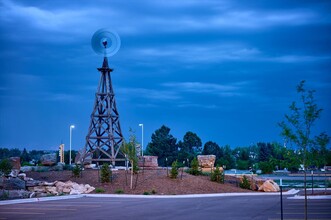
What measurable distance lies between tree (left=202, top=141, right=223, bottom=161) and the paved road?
172 feet

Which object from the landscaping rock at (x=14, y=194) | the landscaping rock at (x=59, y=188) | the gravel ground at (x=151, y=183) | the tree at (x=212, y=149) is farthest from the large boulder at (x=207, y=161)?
the tree at (x=212, y=149)

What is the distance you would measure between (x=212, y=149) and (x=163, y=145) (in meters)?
9.66

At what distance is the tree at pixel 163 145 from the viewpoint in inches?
2884

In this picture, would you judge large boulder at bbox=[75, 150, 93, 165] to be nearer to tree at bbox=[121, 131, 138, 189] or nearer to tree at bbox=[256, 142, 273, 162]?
tree at bbox=[121, 131, 138, 189]

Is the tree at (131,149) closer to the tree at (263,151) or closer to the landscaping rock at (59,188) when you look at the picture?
the landscaping rock at (59,188)

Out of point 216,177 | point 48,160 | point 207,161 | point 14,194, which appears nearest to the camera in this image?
point 14,194

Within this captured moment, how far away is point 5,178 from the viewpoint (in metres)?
32.9

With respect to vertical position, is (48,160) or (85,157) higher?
(85,157)

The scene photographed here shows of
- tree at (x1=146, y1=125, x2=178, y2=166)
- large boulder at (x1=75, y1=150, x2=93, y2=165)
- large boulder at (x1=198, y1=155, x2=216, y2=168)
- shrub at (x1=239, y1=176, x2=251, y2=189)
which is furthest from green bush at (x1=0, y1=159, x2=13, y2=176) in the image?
A: tree at (x1=146, y1=125, x2=178, y2=166)

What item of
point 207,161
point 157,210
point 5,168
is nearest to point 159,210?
point 157,210

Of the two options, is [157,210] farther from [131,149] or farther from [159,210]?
[131,149]

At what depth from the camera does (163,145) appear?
73438 millimetres

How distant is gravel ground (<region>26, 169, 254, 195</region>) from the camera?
1289 inches

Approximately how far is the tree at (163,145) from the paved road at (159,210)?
4692 centimetres
